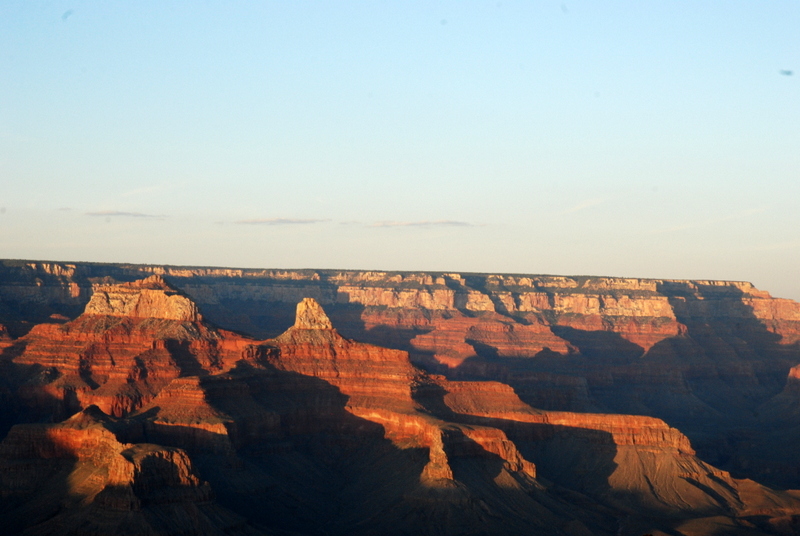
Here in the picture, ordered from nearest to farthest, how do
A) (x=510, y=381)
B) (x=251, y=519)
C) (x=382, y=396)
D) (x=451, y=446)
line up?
(x=251, y=519) → (x=451, y=446) → (x=382, y=396) → (x=510, y=381)

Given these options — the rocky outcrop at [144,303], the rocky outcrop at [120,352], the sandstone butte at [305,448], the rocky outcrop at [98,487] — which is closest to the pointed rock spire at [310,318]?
the sandstone butte at [305,448]

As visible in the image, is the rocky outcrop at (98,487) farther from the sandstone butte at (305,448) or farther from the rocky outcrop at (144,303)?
the rocky outcrop at (144,303)

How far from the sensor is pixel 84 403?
422 feet

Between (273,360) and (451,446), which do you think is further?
(273,360)

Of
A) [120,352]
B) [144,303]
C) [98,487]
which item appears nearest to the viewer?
[98,487]

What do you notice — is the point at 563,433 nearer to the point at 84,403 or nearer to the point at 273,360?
the point at 273,360

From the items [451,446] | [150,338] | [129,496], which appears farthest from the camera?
[150,338]

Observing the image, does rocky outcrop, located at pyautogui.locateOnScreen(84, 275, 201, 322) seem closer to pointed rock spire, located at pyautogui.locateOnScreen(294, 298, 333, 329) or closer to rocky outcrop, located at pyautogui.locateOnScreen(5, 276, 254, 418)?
rocky outcrop, located at pyautogui.locateOnScreen(5, 276, 254, 418)

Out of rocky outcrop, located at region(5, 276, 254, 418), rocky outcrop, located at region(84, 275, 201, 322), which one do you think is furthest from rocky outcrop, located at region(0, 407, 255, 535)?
rocky outcrop, located at region(84, 275, 201, 322)

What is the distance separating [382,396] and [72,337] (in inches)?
1518

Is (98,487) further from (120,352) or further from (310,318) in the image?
(120,352)

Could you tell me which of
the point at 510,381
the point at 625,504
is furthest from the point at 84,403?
the point at 510,381

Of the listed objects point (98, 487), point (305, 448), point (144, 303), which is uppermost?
point (144, 303)

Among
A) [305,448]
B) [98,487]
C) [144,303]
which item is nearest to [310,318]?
[305,448]
